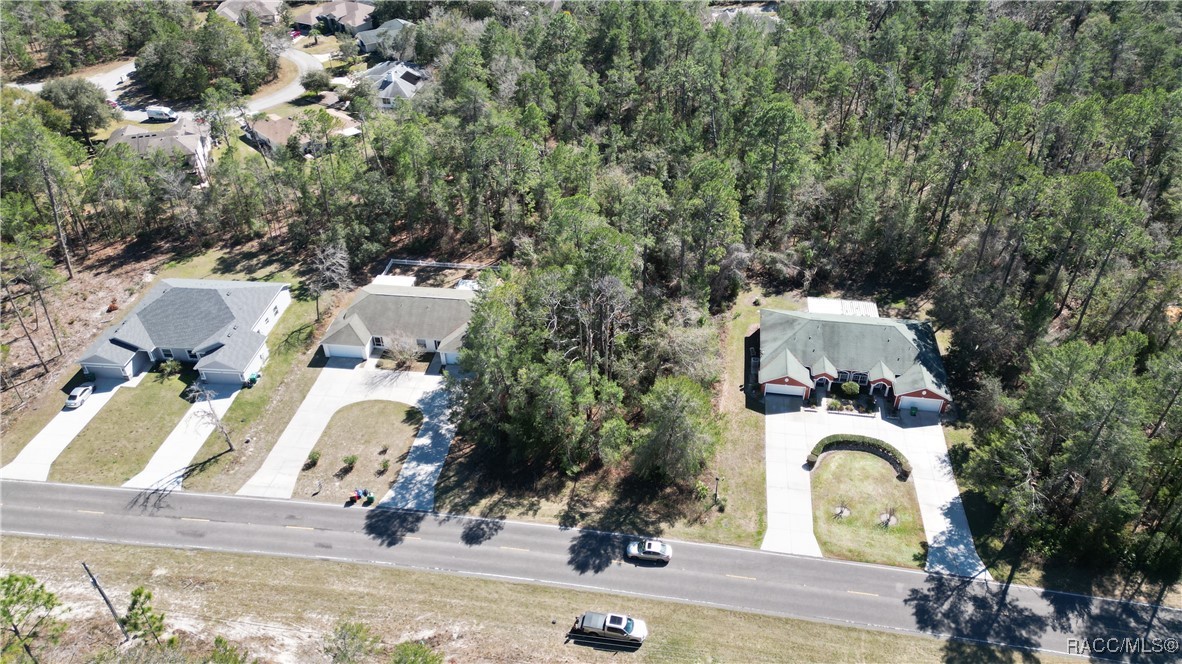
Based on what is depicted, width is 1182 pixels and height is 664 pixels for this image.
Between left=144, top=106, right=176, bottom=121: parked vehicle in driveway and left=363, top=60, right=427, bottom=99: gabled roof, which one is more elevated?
left=363, top=60, right=427, bottom=99: gabled roof

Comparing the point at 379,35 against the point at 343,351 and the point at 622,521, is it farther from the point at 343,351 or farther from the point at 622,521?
the point at 622,521

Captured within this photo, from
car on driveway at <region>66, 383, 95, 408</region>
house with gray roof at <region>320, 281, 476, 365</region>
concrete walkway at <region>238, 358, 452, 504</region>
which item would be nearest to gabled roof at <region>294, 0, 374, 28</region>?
house with gray roof at <region>320, 281, 476, 365</region>

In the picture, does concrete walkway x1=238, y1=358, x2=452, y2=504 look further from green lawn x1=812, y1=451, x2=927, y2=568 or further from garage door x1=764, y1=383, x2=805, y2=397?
green lawn x1=812, y1=451, x2=927, y2=568

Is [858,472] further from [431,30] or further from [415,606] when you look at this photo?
[431,30]

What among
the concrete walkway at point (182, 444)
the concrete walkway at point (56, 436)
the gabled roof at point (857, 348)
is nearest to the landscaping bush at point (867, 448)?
the gabled roof at point (857, 348)

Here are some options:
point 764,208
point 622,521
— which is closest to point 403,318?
point 622,521

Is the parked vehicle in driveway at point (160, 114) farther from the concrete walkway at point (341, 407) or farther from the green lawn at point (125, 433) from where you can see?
the concrete walkway at point (341, 407)
